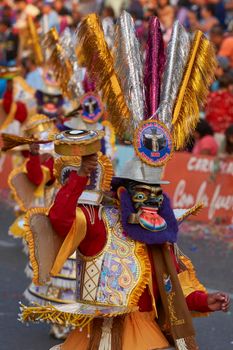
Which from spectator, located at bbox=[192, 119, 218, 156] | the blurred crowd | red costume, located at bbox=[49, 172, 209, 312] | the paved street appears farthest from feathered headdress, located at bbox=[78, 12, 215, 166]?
spectator, located at bbox=[192, 119, 218, 156]

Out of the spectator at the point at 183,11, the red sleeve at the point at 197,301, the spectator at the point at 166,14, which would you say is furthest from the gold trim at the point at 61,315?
the spectator at the point at 183,11

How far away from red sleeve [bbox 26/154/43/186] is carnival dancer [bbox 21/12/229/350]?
2798mm

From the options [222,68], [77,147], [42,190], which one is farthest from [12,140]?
[222,68]

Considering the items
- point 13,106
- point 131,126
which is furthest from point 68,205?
point 13,106

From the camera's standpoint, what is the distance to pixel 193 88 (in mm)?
5727

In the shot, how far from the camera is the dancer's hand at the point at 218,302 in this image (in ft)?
17.7

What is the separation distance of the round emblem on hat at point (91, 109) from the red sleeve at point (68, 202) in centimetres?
378

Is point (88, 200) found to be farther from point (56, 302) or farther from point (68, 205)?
point (56, 302)

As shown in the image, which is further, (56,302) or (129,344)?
(56,302)

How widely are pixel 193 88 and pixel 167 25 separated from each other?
406 inches

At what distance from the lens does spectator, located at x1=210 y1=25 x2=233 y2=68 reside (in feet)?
47.0

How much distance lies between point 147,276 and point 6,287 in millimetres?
4485

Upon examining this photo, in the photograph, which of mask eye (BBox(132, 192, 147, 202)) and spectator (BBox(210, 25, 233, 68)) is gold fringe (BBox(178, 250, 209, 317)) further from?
spectator (BBox(210, 25, 233, 68))

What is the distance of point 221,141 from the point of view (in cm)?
1260
